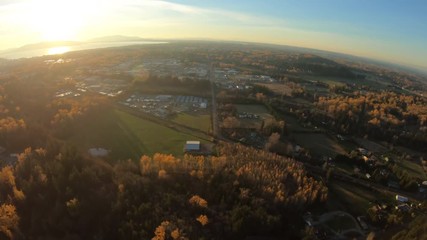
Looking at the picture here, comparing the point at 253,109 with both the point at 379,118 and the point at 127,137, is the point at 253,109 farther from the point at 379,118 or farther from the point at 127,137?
the point at 127,137

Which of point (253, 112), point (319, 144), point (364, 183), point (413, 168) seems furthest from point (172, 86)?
point (413, 168)

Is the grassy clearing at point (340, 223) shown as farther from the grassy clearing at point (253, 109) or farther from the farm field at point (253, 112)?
the grassy clearing at point (253, 109)

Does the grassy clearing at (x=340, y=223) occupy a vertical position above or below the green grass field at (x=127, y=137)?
below

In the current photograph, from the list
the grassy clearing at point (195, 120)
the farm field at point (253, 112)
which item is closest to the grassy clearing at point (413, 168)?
the farm field at point (253, 112)

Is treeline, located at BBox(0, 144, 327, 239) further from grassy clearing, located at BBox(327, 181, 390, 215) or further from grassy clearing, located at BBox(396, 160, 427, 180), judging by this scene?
grassy clearing, located at BBox(396, 160, 427, 180)

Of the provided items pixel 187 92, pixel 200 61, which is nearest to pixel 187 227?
pixel 187 92

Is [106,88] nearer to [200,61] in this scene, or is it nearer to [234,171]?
[234,171]
